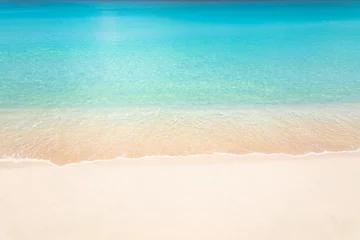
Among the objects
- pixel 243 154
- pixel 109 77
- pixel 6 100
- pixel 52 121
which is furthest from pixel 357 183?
pixel 6 100

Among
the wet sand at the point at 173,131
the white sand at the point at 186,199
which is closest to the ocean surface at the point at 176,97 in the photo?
the wet sand at the point at 173,131

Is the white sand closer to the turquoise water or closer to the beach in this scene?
the beach

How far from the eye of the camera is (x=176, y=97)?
527 centimetres

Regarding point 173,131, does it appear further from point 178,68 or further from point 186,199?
point 178,68

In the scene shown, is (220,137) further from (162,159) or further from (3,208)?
(3,208)

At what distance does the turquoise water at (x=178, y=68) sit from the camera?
17.1ft

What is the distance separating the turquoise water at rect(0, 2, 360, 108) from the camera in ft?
17.1

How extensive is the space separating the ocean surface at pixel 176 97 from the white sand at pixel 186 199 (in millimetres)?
320

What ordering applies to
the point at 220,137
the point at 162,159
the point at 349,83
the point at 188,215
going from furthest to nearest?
the point at 349,83 < the point at 220,137 < the point at 162,159 < the point at 188,215

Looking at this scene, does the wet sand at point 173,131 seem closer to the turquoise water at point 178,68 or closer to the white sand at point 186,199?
the white sand at point 186,199

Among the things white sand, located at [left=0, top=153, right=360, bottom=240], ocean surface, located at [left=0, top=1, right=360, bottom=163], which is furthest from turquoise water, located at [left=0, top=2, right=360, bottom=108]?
white sand, located at [left=0, top=153, right=360, bottom=240]

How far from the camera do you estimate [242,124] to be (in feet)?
13.7

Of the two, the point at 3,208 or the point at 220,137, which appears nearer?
the point at 3,208

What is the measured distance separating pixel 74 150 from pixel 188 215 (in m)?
1.93
